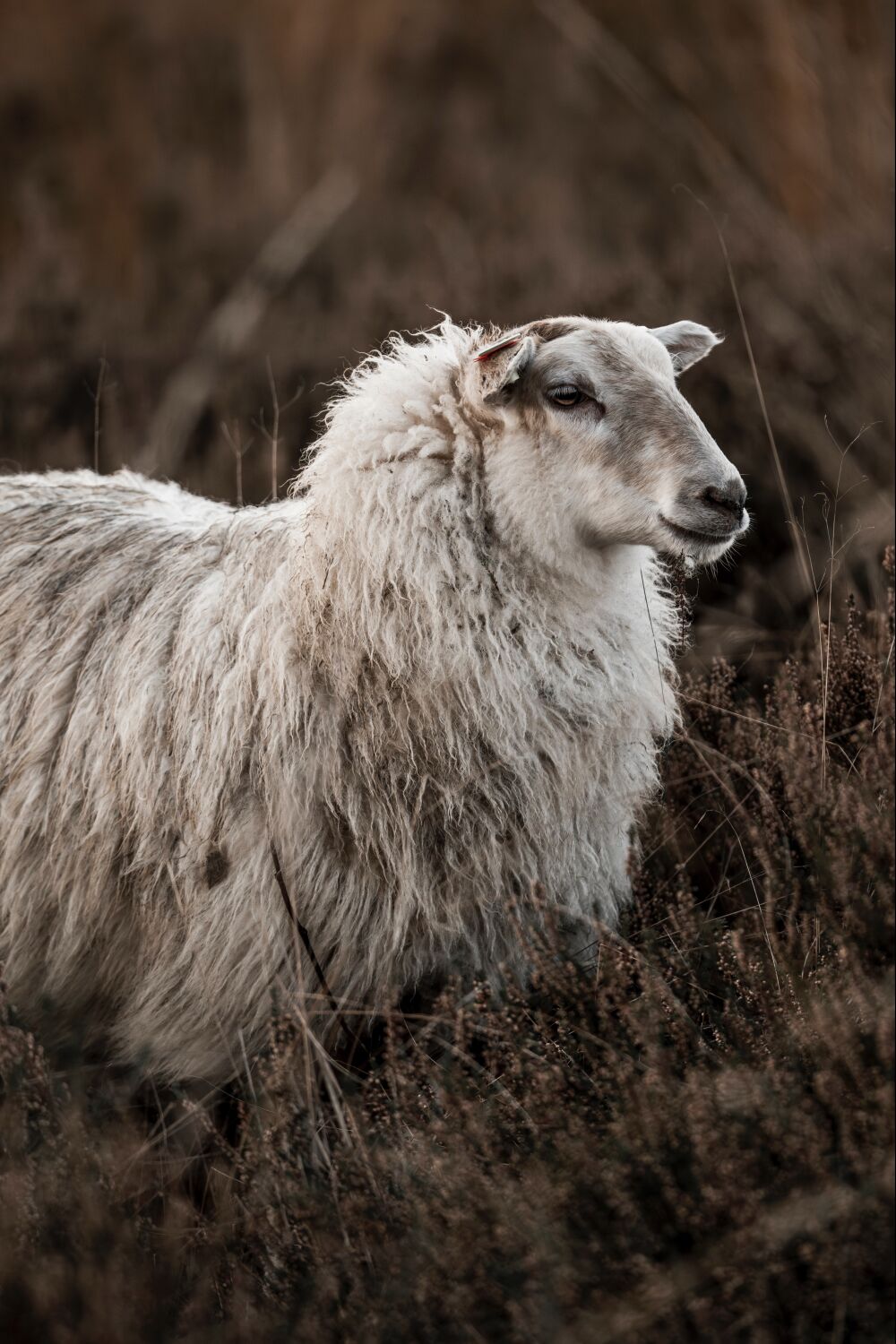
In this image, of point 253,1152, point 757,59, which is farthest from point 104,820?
point 757,59

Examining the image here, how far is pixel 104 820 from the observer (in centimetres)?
249

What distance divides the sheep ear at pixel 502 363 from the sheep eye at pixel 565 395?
7cm

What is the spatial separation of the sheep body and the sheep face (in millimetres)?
80

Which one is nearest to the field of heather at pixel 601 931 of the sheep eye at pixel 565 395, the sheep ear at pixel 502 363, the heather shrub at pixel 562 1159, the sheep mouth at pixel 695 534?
the heather shrub at pixel 562 1159

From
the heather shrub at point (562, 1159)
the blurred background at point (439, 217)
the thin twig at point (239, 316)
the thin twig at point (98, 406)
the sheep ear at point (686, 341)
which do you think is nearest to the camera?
the heather shrub at point (562, 1159)

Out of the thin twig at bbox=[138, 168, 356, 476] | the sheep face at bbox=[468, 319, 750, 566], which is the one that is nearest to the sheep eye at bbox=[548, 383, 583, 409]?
Result: the sheep face at bbox=[468, 319, 750, 566]

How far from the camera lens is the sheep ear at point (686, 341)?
2861 millimetres

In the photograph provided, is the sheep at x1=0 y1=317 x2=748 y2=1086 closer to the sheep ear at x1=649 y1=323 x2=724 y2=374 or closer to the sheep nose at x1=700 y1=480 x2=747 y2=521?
the sheep nose at x1=700 y1=480 x2=747 y2=521

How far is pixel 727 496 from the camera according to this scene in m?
2.33

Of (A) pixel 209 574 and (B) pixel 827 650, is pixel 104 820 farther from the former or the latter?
(B) pixel 827 650

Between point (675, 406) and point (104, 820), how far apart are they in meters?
1.39

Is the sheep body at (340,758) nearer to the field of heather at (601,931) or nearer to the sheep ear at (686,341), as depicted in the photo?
the field of heather at (601,931)

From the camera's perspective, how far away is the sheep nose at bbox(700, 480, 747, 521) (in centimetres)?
232

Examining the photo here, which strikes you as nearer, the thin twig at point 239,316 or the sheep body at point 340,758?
the sheep body at point 340,758
